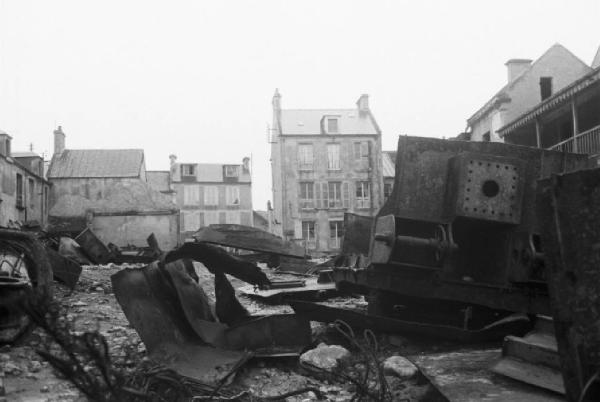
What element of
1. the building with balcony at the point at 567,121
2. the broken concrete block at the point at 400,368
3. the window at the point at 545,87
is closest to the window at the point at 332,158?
the window at the point at 545,87

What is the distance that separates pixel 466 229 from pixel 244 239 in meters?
2.14

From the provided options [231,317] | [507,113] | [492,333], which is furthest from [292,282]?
[507,113]

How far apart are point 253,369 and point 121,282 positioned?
1.33m

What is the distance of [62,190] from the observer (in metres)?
39.0

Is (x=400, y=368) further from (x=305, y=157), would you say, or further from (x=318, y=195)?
(x=305, y=157)

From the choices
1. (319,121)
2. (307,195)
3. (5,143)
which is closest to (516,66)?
(319,121)

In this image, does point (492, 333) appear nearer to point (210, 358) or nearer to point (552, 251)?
point (210, 358)

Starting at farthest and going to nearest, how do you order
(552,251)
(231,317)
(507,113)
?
(507,113), (231,317), (552,251)

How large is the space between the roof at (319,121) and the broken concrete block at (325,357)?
3609 cm

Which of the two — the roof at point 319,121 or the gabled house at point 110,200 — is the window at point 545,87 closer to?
the roof at point 319,121

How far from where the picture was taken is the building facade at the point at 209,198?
5816cm

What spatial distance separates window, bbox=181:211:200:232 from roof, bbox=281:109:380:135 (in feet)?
67.2

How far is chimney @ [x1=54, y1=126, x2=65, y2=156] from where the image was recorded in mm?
42656

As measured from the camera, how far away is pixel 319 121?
137ft
